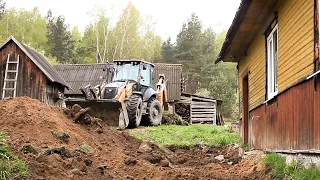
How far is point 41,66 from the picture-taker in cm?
2183

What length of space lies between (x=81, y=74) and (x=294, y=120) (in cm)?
2937

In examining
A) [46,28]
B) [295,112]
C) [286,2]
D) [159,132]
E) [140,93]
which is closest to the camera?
[295,112]

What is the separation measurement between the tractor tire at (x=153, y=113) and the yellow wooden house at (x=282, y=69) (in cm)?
747

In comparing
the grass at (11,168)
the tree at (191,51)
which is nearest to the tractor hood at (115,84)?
the grass at (11,168)

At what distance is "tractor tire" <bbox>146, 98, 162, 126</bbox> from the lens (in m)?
19.2

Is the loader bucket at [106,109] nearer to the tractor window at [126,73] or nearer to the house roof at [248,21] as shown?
the tractor window at [126,73]

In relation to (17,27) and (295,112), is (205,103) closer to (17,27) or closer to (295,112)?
(295,112)

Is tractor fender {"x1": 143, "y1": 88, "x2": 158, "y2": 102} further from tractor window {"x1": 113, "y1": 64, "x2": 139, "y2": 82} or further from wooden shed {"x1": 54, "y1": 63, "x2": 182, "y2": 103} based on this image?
wooden shed {"x1": 54, "y1": 63, "x2": 182, "y2": 103}

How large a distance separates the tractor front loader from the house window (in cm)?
787

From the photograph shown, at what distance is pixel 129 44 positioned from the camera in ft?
164

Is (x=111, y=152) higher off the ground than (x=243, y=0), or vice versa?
(x=243, y=0)

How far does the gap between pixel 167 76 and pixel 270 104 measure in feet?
83.5

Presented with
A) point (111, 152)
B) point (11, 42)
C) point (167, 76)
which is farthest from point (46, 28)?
point (111, 152)

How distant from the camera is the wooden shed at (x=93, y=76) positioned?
32.0 metres
